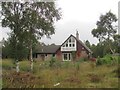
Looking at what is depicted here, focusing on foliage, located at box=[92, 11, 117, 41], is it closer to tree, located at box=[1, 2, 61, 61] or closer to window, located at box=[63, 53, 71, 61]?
window, located at box=[63, 53, 71, 61]

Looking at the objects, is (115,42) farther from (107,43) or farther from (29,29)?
(29,29)

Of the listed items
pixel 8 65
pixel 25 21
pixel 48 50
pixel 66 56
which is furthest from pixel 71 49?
pixel 25 21

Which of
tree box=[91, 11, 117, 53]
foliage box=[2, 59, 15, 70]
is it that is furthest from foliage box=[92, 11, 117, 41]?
foliage box=[2, 59, 15, 70]

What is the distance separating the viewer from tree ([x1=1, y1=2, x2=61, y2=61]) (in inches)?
949

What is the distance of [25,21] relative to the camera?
945 inches

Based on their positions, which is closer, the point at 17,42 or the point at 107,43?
the point at 17,42

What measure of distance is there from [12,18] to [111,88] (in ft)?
43.2

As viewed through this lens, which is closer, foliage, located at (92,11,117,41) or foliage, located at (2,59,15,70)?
foliage, located at (2,59,15,70)

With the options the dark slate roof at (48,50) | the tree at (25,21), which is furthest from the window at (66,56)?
the tree at (25,21)

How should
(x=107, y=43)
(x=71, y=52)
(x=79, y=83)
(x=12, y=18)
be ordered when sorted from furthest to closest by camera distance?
1. (x=107, y=43)
2. (x=71, y=52)
3. (x=12, y=18)
4. (x=79, y=83)

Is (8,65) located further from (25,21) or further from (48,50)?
(48,50)

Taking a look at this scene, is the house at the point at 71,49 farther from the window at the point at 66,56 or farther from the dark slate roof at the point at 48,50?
the dark slate roof at the point at 48,50

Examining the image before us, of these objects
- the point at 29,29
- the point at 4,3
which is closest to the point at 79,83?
the point at 29,29

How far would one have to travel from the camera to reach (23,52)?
24.7 metres
